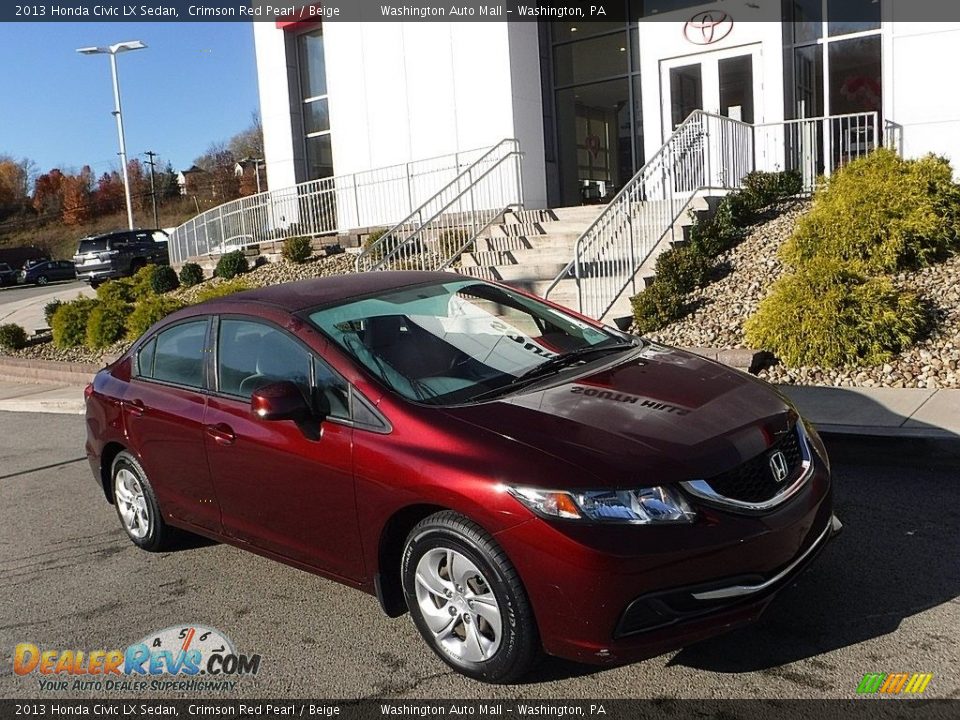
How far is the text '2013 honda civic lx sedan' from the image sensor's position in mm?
3168

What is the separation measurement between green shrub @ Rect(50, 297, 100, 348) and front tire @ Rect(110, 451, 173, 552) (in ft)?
37.6

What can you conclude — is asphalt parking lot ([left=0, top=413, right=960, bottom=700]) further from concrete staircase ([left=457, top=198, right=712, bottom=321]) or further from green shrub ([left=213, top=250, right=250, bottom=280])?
green shrub ([left=213, top=250, right=250, bottom=280])

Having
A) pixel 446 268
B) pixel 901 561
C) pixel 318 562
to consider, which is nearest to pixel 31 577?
pixel 318 562

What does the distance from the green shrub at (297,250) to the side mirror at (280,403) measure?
46.5ft

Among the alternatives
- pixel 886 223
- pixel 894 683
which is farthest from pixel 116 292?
pixel 894 683

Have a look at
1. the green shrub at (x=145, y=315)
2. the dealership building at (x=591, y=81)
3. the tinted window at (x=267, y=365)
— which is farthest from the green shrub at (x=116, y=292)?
the tinted window at (x=267, y=365)

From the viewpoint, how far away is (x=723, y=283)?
409 inches

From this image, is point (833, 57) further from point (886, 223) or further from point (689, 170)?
point (886, 223)

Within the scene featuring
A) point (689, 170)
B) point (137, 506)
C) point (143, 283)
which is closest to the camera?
point (137, 506)

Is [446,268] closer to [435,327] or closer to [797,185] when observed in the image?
[797,185]

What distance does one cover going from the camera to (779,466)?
354cm

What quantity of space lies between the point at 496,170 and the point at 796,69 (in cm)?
546

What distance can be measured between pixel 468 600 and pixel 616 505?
727 millimetres

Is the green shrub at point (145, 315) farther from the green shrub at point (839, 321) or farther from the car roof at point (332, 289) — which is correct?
the car roof at point (332, 289)
